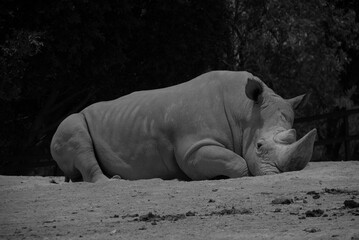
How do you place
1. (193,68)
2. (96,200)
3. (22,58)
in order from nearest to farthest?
(96,200), (22,58), (193,68)

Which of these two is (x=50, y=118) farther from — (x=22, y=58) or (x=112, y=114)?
(x=112, y=114)

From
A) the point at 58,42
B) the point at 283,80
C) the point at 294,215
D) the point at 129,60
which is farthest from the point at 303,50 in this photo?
the point at 294,215

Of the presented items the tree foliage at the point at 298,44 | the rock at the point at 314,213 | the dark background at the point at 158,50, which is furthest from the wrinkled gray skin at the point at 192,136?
the tree foliage at the point at 298,44

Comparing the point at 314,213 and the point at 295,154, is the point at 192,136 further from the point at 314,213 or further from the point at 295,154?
the point at 314,213

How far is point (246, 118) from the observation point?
1144cm

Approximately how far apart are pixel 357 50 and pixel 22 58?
910 cm

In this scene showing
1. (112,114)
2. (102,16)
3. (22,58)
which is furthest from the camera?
(102,16)

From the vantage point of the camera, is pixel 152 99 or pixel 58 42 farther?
pixel 58 42

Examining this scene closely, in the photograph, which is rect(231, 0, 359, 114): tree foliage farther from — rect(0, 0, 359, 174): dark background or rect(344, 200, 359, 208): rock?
rect(344, 200, 359, 208): rock

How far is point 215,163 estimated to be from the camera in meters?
11.0

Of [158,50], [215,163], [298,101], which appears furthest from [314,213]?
[158,50]

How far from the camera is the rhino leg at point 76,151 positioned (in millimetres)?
12141

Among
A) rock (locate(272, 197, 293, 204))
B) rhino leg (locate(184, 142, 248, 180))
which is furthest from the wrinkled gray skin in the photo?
rock (locate(272, 197, 293, 204))

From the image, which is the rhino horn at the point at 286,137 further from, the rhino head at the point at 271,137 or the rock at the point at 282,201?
the rock at the point at 282,201
